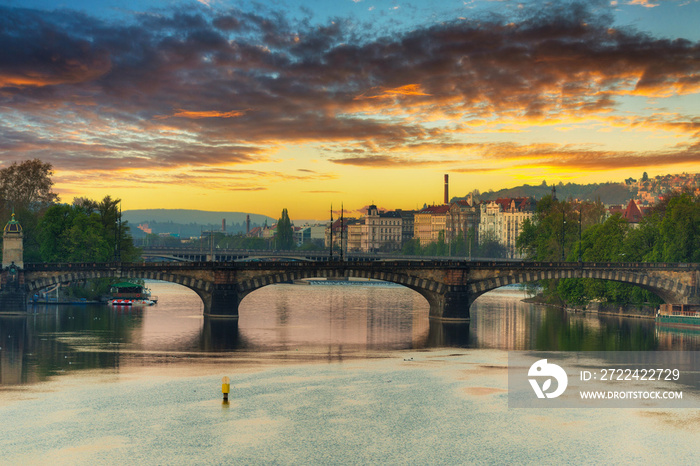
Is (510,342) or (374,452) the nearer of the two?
(374,452)

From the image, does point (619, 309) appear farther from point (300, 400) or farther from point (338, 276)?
→ point (300, 400)

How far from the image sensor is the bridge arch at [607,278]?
10169 cm

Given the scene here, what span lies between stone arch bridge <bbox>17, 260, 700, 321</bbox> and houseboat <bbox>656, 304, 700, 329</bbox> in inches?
188

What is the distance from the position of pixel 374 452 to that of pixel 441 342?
4314 centimetres

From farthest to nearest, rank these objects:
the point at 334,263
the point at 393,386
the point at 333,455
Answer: the point at 334,263
the point at 393,386
the point at 333,455

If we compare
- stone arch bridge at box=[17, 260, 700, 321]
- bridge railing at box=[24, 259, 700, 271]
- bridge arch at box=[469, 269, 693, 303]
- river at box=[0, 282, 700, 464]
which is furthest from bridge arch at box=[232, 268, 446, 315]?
river at box=[0, 282, 700, 464]

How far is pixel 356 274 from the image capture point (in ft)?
330

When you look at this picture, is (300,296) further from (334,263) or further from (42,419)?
(42,419)

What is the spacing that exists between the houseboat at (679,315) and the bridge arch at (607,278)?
4306mm

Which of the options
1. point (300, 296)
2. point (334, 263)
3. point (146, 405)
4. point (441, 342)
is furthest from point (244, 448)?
point (300, 296)

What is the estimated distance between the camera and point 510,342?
261 feet

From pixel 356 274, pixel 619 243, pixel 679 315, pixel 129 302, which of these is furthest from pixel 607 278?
pixel 129 302

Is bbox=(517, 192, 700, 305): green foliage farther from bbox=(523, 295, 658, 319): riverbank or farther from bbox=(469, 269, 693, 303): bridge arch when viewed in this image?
bbox=(469, 269, 693, 303): bridge arch

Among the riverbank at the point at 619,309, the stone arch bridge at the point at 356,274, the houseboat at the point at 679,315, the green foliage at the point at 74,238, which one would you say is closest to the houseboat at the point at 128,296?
the green foliage at the point at 74,238
